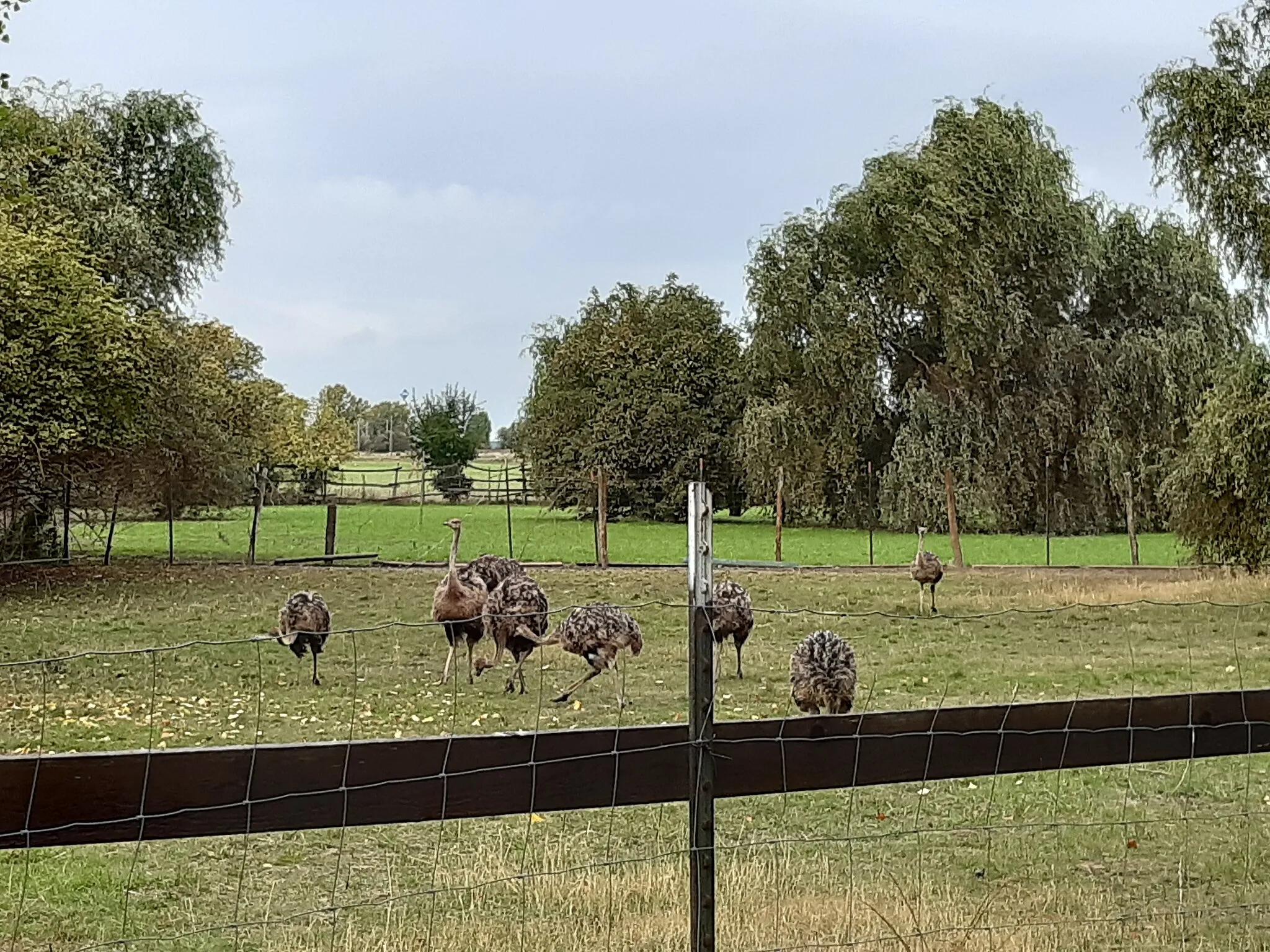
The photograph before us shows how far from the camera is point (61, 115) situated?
84.4 ft

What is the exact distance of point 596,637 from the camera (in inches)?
435

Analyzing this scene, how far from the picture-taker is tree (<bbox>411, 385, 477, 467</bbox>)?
60969 mm

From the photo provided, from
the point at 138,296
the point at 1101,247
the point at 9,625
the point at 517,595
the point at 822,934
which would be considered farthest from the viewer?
the point at 1101,247

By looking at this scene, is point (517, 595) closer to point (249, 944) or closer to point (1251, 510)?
point (249, 944)

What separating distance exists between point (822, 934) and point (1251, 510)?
1490cm

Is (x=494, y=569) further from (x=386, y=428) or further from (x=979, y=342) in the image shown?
(x=386, y=428)

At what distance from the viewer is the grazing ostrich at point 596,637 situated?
1102 centimetres

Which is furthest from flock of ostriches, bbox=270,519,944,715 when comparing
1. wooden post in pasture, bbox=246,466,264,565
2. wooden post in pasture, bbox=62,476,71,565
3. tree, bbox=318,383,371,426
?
tree, bbox=318,383,371,426

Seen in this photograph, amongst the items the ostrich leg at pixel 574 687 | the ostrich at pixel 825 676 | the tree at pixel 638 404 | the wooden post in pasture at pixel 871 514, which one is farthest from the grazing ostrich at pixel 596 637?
the tree at pixel 638 404

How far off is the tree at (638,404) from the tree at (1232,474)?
2151 centimetres

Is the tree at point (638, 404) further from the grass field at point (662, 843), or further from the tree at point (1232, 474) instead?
the grass field at point (662, 843)

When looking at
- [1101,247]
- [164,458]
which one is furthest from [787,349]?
[164,458]

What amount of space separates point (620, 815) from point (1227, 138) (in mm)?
13719

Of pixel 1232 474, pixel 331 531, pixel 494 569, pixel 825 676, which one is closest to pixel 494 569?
pixel 494 569
